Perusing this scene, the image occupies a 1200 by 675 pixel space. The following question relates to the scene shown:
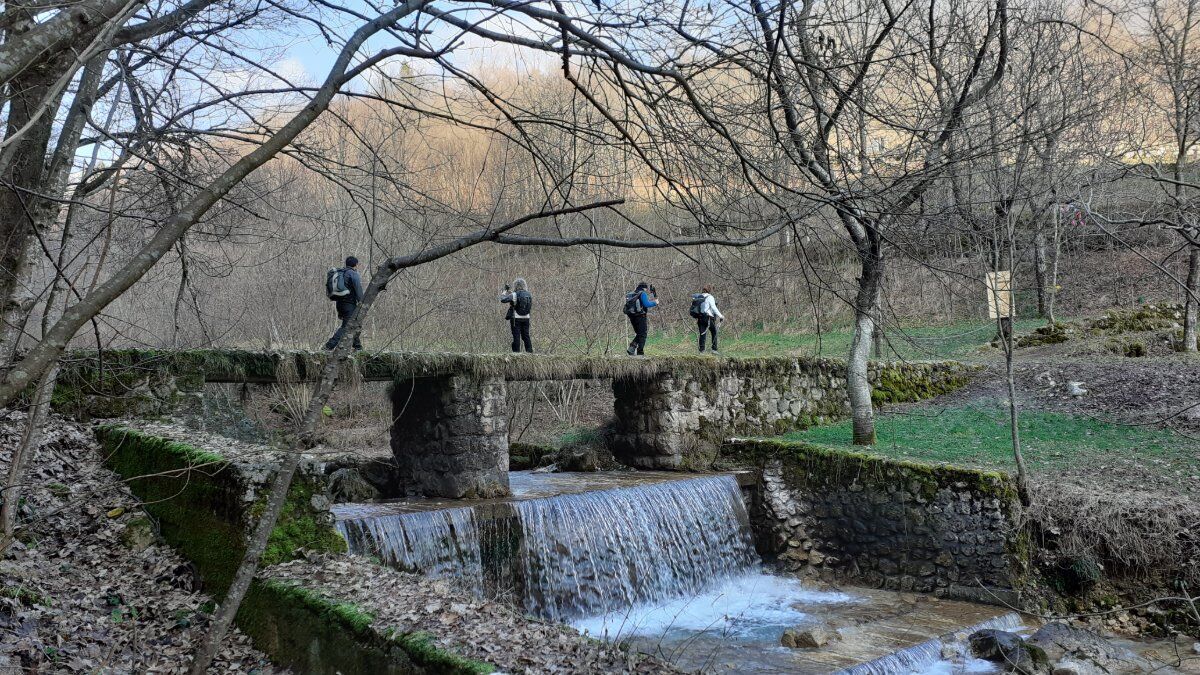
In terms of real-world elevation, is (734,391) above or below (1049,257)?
below

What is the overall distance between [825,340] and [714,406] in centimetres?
905

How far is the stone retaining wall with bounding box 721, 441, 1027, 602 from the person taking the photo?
8359mm

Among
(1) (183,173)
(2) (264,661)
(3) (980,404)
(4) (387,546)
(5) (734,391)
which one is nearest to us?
(2) (264,661)

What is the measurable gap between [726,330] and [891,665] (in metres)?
16.9

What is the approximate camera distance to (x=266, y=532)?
3404 mm

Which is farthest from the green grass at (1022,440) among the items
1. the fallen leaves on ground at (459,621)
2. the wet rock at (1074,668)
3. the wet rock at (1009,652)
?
the fallen leaves on ground at (459,621)

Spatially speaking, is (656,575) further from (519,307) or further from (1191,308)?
(1191,308)

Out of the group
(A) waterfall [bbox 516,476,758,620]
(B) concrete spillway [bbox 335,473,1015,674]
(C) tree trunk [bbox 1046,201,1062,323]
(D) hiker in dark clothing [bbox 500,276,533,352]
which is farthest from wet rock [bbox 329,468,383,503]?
(C) tree trunk [bbox 1046,201,1062,323]

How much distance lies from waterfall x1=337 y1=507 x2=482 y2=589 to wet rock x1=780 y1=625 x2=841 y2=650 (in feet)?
9.29

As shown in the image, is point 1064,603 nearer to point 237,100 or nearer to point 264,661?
point 264,661

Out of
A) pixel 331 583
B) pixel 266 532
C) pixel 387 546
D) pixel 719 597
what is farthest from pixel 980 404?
pixel 266 532

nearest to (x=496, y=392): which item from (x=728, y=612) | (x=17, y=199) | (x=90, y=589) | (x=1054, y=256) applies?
(x=728, y=612)

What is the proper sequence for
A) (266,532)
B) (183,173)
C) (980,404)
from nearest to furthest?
1. (266,532)
2. (183,173)
3. (980,404)

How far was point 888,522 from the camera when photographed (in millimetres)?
9203
